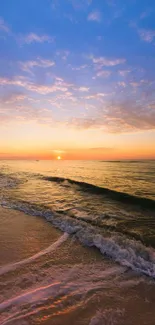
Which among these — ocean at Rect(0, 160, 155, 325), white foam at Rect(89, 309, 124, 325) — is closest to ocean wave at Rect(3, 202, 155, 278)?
ocean at Rect(0, 160, 155, 325)

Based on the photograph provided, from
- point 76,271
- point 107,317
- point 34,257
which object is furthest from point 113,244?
point 107,317

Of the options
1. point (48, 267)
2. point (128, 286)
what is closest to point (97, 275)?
point (128, 286)

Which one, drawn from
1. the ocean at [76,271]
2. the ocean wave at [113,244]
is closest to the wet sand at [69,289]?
the ocean at [76,271]

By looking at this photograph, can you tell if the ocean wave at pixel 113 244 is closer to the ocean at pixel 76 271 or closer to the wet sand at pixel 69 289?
the ocean at pixel 76 271

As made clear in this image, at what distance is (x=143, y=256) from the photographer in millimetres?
5887

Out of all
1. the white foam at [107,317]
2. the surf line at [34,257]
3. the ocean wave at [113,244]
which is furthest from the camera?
the ocean wave at [113,244]

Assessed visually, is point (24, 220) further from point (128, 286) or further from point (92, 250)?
point (128, 286)

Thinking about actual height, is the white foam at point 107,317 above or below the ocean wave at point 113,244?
above

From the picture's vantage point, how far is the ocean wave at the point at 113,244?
17.9ft

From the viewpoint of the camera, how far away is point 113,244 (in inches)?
260

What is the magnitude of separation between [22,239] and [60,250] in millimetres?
1581

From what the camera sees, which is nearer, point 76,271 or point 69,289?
point 69,289

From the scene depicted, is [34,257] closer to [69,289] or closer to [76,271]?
[76,271]

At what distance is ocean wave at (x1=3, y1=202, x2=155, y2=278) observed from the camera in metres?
5.45
